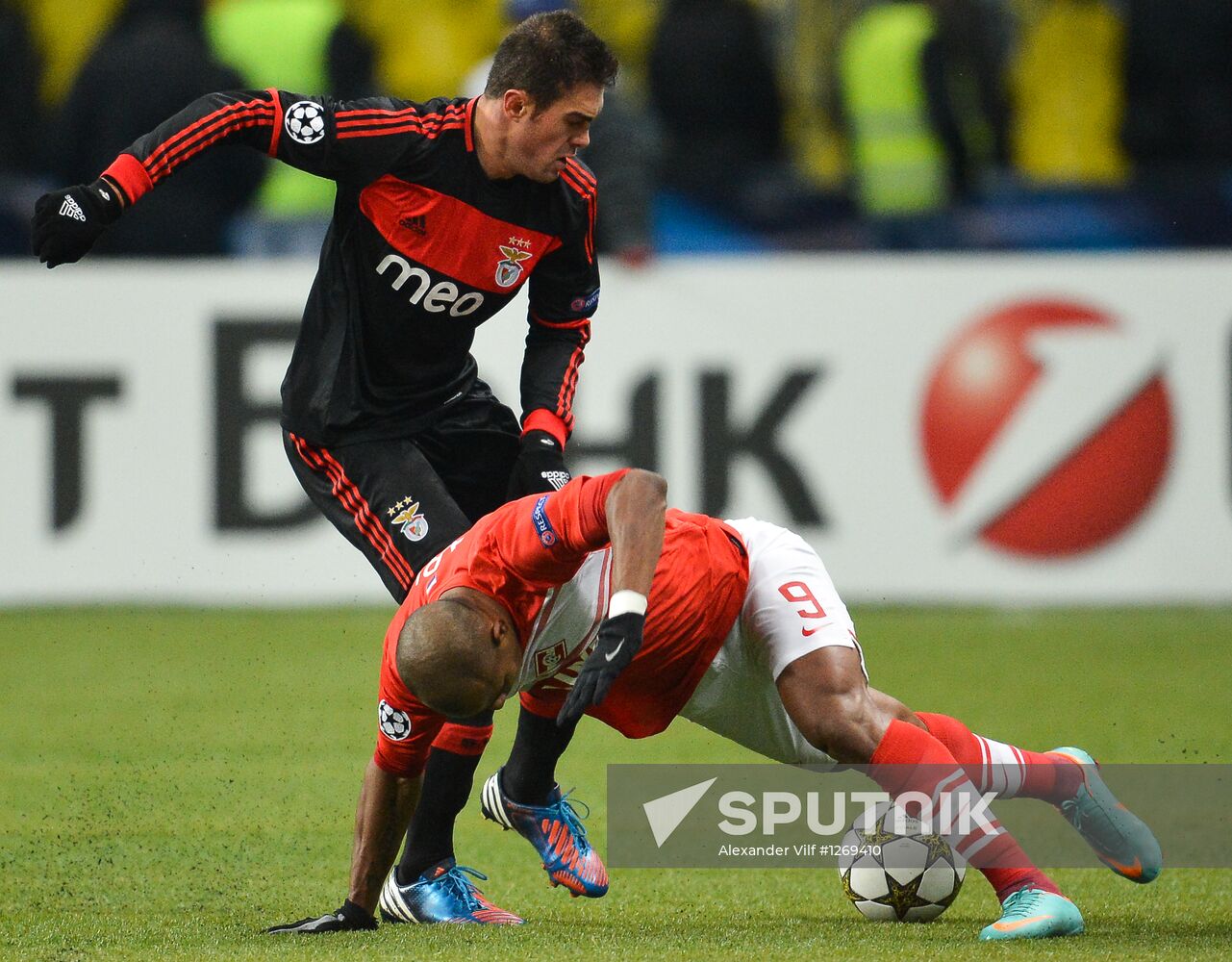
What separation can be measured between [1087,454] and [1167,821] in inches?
163

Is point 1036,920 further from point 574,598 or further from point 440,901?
point 440,901

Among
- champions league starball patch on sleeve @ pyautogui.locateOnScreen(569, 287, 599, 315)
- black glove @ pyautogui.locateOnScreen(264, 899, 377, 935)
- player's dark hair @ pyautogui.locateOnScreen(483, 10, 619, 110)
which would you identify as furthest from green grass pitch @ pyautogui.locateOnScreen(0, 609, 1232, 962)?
player's dark hair @ pyautogui.locateOnScreen(483, 10, 619, 110)

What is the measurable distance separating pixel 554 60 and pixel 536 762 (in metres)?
1.89

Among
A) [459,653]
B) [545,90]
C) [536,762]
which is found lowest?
[536,762]

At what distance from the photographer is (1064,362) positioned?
10.3 meters

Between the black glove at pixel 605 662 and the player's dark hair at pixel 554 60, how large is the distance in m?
1.61

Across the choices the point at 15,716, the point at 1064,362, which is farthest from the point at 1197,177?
the point at 15,716

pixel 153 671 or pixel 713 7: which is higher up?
pixel 713 7

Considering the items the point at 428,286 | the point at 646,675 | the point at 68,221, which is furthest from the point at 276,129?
the point at 646,675

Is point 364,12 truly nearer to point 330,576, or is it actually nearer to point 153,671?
point 330,576

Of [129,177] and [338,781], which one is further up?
[129,177]

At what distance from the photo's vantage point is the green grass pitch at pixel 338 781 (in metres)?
4.96

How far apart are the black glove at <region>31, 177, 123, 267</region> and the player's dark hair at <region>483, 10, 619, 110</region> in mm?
1139

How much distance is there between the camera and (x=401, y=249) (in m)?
5.77
